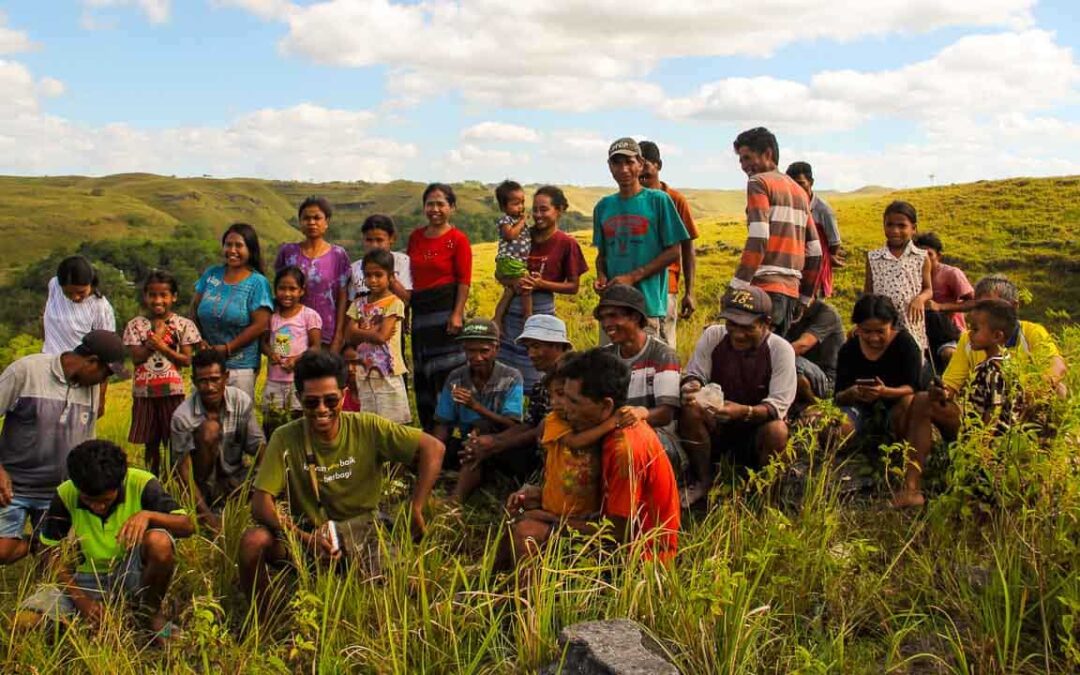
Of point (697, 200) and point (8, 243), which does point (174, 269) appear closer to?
point (8, 243)

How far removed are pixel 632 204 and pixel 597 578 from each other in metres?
3.16

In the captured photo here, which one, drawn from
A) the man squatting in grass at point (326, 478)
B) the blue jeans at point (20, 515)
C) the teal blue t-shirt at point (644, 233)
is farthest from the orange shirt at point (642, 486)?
the blue jeans at point (20, 515)

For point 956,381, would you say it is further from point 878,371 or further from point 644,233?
point 644,233

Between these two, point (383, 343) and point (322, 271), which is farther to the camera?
point (322, 271)

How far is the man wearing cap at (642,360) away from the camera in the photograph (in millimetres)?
5211

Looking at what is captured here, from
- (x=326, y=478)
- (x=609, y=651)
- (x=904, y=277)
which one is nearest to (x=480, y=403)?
(x=326, y=478)

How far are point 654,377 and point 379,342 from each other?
6.86 feet

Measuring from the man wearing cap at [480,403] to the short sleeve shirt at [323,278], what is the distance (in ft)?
3.81

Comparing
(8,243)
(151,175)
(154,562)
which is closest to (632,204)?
(154,562)

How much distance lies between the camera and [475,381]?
5988 millimetres

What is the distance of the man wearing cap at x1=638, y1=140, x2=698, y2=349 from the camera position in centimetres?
673

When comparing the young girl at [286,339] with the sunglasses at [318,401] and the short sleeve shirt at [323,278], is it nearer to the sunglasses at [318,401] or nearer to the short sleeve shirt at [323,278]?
the short sleeve shirt at [323,278]

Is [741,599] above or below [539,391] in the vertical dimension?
below

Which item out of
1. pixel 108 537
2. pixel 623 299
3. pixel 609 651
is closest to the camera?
pixel 609 651
